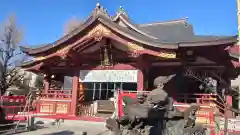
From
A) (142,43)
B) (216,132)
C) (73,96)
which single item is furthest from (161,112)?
(73,96)

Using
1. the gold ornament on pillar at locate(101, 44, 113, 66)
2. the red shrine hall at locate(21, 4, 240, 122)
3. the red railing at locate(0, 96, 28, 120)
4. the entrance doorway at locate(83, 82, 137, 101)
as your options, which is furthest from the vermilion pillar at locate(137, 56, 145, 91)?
the red railing at locate(0, 96, 28, 120)

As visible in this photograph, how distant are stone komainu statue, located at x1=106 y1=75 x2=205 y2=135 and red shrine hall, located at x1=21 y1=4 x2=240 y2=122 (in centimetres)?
482

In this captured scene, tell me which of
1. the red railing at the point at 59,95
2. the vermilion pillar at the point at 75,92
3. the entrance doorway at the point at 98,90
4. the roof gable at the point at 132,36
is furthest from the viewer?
the entrance doorway at the point at 98,90

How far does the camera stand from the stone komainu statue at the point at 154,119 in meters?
7.41

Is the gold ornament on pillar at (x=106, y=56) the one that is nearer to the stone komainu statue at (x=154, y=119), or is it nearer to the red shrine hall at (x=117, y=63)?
the red shrine hall at (x=117, y=63)

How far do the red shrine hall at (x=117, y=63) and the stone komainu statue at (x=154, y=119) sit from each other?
4.82 m

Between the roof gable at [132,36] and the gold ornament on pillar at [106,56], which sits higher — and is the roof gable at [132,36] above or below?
above

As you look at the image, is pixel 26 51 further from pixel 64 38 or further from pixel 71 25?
pixel 71 25

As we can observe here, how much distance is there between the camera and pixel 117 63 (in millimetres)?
15289

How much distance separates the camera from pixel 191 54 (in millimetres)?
13836

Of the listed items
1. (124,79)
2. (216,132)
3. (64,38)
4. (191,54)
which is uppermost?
(64,38)

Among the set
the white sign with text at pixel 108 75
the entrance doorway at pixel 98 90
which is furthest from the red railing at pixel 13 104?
the entrance doorway at pixel 98 90

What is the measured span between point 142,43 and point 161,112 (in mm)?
5925

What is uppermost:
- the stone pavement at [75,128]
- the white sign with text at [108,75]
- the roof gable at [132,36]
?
the roof gable at [132,36]
